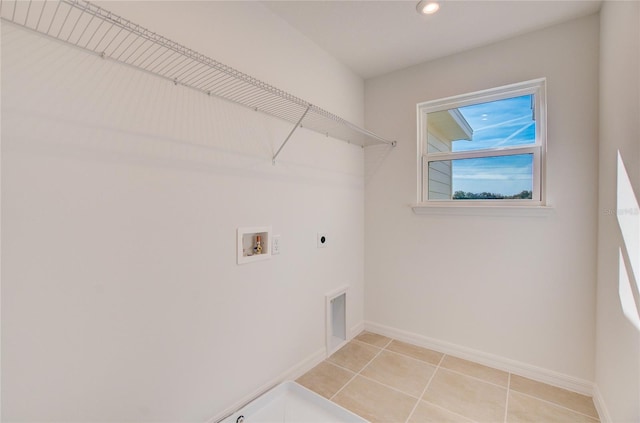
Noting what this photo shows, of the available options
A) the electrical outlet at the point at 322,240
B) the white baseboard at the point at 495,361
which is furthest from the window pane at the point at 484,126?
the white baseboard at the point at 495,361

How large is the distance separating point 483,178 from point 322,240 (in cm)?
135

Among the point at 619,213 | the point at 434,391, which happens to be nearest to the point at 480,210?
the point at 619,213

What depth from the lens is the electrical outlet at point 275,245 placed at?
70.4 inches

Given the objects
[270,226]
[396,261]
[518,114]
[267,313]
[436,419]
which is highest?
[518,114]

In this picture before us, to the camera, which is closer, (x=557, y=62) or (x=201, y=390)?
(x=201, y=390)

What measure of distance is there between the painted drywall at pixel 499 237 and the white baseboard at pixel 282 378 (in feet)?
2.57

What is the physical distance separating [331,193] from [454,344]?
1565mm

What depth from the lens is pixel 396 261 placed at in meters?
2.56

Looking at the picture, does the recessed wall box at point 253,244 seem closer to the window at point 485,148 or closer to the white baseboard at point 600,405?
the window at point 485,148

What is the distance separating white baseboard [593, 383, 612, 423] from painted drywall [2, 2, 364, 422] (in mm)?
1727

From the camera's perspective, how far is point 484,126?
222 cm

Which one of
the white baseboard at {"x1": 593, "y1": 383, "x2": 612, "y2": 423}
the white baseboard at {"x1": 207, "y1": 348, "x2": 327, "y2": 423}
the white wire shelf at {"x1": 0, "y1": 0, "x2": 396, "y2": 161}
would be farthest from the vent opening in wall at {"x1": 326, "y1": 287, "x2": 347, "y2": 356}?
the white baseboard at {"x1": 593, "y1": 383, "x2": 612, "y2": 423}

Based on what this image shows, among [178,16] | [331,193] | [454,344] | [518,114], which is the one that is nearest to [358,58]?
[331,193]

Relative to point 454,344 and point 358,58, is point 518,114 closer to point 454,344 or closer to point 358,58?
point 358,58
